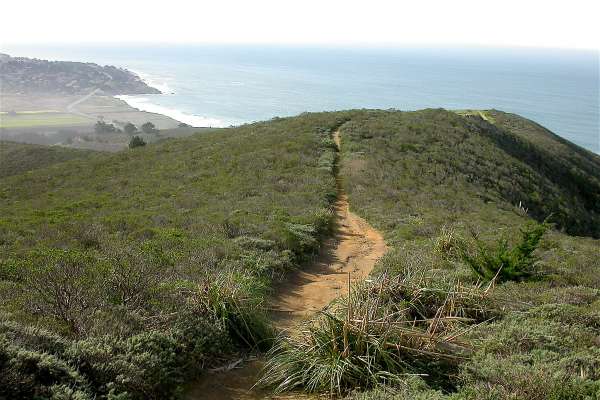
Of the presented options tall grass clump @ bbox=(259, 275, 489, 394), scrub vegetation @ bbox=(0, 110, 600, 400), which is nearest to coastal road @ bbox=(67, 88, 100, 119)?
scrub vegetation @ bbox=(0, 110, 600, 400)

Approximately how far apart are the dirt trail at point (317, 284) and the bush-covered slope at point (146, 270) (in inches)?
14.1

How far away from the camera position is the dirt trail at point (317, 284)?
5.54m

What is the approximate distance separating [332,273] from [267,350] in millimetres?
4391

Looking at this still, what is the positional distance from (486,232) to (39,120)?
123722 mm

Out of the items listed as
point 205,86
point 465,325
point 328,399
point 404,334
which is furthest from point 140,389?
point 205,86

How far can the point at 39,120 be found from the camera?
4569 inches

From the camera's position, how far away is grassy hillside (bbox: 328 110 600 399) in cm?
543

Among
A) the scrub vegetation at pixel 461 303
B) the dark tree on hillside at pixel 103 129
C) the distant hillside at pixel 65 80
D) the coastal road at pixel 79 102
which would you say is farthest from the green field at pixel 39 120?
the scrub vegetation at pixel 461 303

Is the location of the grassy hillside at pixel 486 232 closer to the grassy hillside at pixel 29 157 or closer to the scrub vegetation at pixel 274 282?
the scrub vegetation at pixel 274 282

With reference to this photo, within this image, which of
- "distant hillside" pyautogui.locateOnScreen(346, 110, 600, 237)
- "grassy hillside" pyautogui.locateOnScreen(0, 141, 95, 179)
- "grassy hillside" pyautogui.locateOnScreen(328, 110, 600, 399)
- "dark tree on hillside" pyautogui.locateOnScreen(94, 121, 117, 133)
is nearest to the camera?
"grassy hillside" pyautogui.locateOnScreen(328, 110, 600, 399)

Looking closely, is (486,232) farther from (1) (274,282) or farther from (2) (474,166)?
(2) (474,166)

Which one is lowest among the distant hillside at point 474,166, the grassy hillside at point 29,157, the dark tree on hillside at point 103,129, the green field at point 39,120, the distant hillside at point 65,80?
the dark tree on hillside at point 103,129

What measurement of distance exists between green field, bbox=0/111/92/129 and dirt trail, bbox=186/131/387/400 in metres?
111

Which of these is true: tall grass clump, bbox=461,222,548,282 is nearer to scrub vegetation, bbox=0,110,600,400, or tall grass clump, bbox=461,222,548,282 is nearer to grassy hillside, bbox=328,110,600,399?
scrub vegetation, bbox=0,110,600,400
